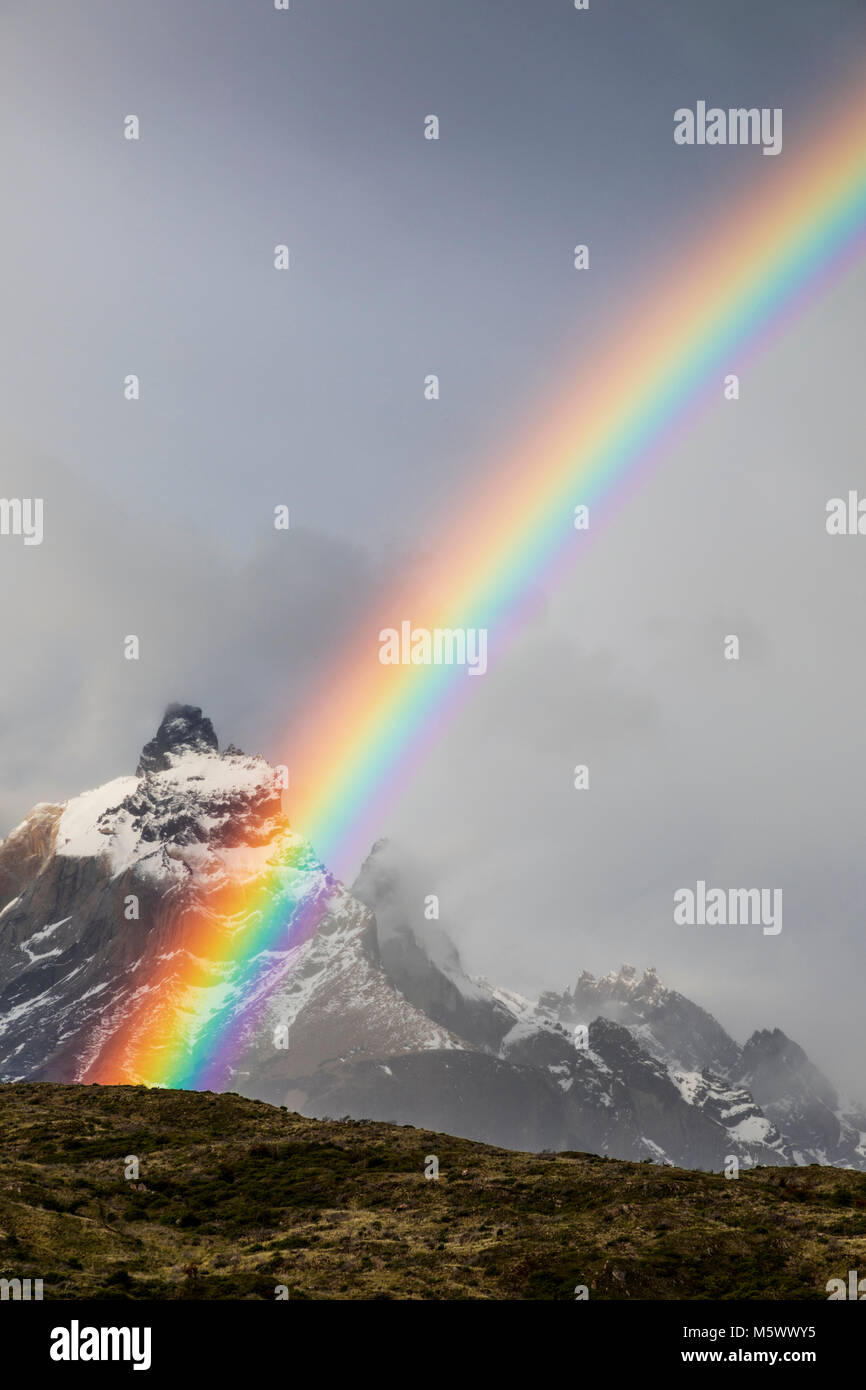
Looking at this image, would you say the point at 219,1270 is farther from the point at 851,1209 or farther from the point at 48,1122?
the point at 48,1122

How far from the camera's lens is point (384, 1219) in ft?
234

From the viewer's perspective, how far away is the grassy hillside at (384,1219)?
57.6m

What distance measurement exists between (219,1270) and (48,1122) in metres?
45.9

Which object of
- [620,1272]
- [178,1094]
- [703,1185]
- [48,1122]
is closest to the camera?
[620,1272]

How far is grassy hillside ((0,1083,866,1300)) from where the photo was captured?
5762cm
